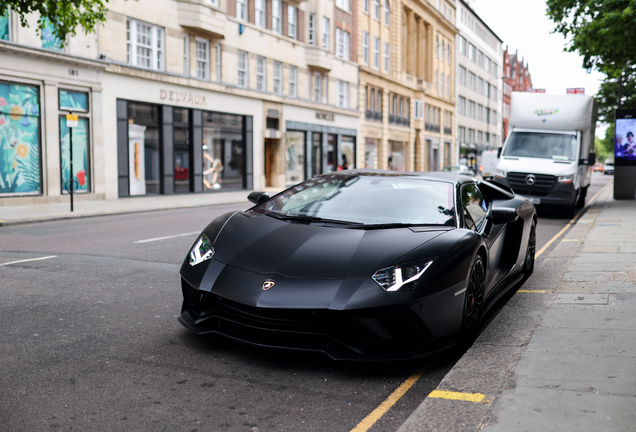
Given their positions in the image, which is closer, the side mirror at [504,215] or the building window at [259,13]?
the side mirror at [504,215]

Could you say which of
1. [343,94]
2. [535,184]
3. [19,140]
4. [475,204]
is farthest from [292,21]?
[475,204]

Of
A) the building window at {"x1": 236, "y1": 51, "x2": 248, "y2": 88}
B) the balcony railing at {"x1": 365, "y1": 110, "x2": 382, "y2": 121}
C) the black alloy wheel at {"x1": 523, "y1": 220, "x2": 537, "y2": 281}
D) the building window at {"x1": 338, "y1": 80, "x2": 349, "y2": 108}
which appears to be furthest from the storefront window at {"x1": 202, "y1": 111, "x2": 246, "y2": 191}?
the black alloy wheel at {"x1": 523, "y1": 220, "x2": 537, "y2": 281}

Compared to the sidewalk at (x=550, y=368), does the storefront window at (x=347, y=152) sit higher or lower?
higher

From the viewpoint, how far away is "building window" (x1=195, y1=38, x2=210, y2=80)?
28.6 meters

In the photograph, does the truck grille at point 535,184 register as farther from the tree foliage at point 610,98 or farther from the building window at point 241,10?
the tree foliage at point 610,98

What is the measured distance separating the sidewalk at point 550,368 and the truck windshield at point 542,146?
1074cm

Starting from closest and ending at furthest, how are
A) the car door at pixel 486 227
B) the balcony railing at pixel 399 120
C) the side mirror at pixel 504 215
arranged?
the car door at pixel 486 227, the side mirror at pixel 504 215, the balcony railing at pixel 399 120

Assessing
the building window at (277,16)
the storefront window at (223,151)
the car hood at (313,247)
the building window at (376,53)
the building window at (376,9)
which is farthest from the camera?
the building window at (376,53)

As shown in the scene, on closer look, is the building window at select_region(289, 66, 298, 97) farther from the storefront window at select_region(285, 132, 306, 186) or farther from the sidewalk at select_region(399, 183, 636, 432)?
the sidewalk at select_region(399, 183, 636, 432)

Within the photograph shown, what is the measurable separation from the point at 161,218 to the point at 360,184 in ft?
35.9

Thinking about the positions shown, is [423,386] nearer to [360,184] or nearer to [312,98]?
[360,184]

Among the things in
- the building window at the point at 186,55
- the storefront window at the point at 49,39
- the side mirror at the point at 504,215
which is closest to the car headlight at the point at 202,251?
the side mirror at the point at 504,215

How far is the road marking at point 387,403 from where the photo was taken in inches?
129

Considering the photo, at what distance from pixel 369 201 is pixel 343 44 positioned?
3863cm
